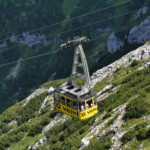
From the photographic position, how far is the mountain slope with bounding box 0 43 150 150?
4025 centimetres

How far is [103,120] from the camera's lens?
166 feet

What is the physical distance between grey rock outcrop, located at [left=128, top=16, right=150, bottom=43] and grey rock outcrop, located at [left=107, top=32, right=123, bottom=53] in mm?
9883

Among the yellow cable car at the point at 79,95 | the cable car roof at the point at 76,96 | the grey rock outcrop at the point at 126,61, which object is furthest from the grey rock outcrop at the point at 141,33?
the cable car roof at the point at 76,96

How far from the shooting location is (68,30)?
19062 cm

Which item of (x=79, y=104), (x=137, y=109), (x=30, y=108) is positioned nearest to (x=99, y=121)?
(x=137, y=109)

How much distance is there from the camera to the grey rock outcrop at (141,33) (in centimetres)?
13038

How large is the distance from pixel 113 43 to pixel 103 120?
103 meters

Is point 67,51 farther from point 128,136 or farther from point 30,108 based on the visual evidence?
point 128,136

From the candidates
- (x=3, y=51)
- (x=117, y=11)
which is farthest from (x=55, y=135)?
(x=3, y=51)

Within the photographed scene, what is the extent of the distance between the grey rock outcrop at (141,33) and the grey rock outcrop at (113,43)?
32.4ft

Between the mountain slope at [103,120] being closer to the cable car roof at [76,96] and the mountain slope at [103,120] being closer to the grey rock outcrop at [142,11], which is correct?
the cable car roof at [76,96]

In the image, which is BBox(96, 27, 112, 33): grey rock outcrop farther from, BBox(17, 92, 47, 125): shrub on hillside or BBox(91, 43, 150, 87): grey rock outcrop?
BBox(17, 92, 47, 125): shrub on hillside

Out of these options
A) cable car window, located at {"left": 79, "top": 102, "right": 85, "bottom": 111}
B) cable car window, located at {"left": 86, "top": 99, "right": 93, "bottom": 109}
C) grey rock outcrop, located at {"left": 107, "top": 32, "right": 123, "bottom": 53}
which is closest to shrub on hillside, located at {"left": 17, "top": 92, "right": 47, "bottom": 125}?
cable car window, located at {"left": 86, "top": 99, "right": 93, "bottom": 109}

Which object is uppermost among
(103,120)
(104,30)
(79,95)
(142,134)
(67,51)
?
(79,95)
